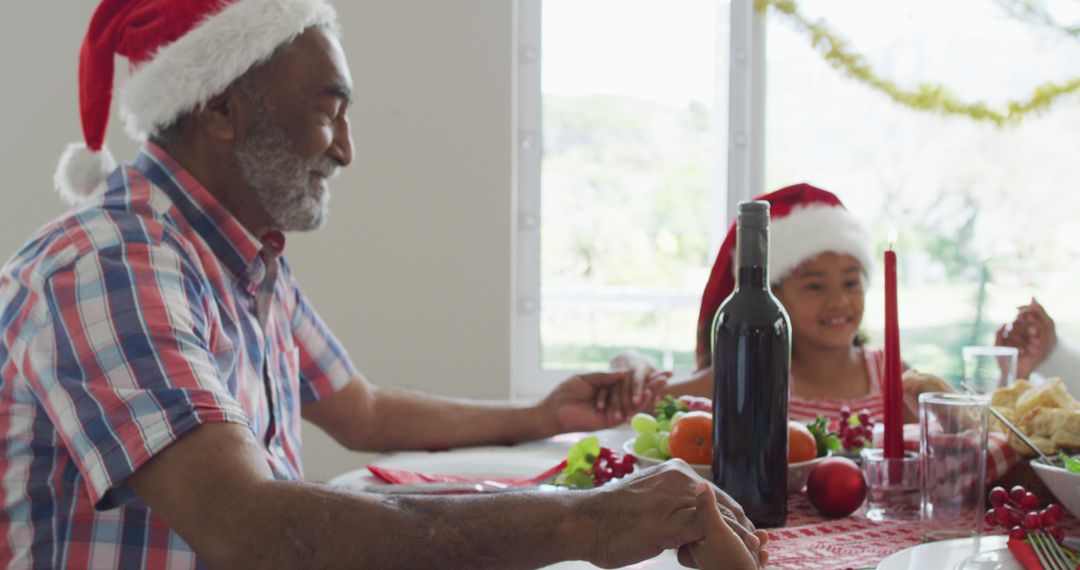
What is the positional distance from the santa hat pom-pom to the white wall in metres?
1.19

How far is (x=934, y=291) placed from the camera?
9.41ft

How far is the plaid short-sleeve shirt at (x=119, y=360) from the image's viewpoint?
0.99m

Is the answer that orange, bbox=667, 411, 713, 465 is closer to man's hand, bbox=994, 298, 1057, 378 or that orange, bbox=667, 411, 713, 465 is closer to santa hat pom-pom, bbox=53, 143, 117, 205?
santa hat pom-pom, bbox=53, 143, 117, 205

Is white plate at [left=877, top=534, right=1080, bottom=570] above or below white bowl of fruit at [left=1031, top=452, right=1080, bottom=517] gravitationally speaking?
below

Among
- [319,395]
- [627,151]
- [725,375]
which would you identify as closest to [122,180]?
[319,395]

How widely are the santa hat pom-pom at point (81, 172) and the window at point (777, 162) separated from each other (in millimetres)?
1444

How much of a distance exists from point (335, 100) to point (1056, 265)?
210 centimetres

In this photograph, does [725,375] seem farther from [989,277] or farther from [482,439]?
[989,277]

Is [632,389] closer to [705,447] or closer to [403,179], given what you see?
[705,447]

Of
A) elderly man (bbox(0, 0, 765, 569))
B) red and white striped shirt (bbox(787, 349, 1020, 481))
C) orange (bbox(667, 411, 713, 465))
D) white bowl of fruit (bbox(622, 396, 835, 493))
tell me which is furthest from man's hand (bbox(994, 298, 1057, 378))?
orange (bbox(667, 411, 713, 465))

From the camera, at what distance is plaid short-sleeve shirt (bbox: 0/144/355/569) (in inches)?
39.0

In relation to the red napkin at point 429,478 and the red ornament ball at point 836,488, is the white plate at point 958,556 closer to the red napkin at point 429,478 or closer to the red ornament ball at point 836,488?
the red ornament ball at point 836,488

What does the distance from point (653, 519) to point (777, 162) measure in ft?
7.17

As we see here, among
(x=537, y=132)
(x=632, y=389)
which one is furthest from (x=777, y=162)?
(x=632, y=389)
